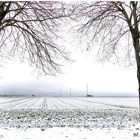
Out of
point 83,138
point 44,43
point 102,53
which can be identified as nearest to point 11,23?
point 44,43

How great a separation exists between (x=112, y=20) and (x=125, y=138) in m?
5.06

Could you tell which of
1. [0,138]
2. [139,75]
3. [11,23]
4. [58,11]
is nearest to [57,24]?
[58,11]

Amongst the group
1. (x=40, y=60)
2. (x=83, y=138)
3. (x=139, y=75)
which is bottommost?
(x=83, y=138)

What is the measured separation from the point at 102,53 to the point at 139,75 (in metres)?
2.84

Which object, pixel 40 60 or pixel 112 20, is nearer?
pixel 112 20

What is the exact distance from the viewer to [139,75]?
988cm

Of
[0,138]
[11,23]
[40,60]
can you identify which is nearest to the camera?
[0,138]

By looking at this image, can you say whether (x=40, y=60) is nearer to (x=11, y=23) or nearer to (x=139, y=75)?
(x=11, y=23)

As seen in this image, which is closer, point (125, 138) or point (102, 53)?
point (125, 138)

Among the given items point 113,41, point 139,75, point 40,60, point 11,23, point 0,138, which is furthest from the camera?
point 40,60

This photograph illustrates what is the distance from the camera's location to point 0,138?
34.8 feet

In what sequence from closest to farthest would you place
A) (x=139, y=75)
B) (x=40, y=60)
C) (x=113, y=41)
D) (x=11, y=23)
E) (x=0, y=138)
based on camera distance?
(x=139, y=75), (x=0, y=138), (x=11, y=23), (x=113, y=41), (x=40, y=60)

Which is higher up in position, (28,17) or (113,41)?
(28,17)

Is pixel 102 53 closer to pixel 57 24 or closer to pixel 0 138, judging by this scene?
pixel 57 24
